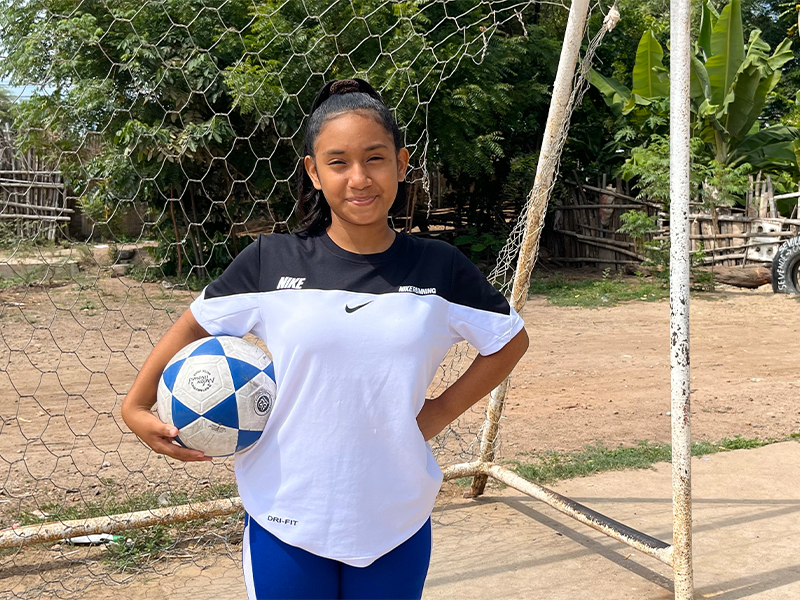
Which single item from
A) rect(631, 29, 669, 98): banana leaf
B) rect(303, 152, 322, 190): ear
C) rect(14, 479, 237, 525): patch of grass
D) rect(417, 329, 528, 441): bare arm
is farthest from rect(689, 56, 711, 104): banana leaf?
rect(303, 152, 322, 190): ear

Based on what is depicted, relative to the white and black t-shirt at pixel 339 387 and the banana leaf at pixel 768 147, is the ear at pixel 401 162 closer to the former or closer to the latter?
the white and black t-shirt at pixel 339 387

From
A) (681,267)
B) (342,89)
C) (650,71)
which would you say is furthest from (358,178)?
(650,71)

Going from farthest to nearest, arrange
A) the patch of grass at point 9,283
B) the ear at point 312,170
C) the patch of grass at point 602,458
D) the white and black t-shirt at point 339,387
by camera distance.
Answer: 1. the patch of grass at point 9,283
2. the patch of grass at point 602,458
3. the ear at point 312,170
4. the white and black t-shirt at point 339,387

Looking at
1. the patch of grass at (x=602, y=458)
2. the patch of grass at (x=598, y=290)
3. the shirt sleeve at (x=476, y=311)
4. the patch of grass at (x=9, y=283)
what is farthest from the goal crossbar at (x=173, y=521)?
the patch of grass at (x=598, y=290)

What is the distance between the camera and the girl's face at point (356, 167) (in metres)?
1.72

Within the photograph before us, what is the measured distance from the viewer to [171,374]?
69.7 inches

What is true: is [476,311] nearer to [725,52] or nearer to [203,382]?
[203,382]

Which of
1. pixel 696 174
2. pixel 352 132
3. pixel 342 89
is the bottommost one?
pixel 352 132

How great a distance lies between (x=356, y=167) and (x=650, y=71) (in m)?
13.3

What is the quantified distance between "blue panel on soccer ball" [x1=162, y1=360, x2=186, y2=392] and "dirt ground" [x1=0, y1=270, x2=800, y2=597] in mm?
1935

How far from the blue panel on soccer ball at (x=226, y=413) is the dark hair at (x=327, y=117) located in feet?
1.45

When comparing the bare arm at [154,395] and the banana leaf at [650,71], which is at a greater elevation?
the banana leaf at [650,71]

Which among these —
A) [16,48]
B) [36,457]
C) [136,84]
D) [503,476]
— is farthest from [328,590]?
[136,84]

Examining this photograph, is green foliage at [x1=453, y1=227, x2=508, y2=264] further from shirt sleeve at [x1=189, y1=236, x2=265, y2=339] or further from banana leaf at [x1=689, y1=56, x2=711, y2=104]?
shirt sleeve at [x1=189, y1=236, x2=265, y2=339]
